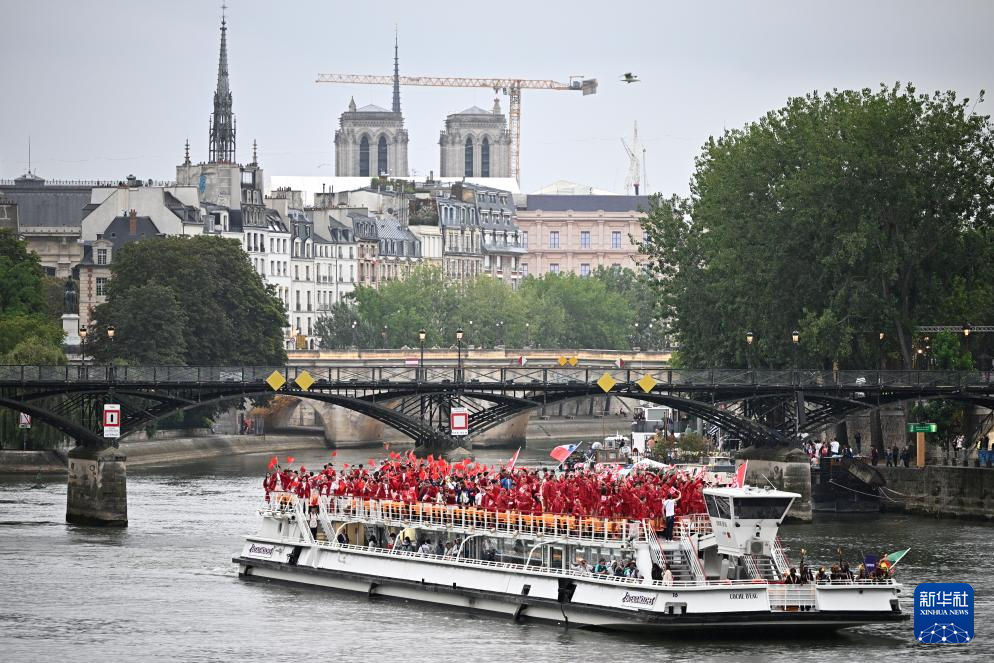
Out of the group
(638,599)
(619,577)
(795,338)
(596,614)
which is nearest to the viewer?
(638,599)

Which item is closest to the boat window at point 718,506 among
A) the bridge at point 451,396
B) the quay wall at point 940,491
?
the bridge at point 451,396

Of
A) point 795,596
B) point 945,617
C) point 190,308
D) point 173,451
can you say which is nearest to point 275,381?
point 795,596

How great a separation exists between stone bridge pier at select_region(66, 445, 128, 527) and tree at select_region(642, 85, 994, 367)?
33157 millimetres

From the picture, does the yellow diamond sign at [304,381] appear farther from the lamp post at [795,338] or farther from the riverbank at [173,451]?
the riverbank at [173,451]

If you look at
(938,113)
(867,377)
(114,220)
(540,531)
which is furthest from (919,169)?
(114,220)

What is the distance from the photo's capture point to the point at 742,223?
12094cm

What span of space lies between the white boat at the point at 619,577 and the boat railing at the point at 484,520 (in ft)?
0.13

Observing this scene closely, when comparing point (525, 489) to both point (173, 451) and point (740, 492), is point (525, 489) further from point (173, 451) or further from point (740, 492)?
point (173, 451)

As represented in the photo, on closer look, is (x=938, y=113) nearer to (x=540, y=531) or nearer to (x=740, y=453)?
(x=740, y=453)

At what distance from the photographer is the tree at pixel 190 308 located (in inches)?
5615

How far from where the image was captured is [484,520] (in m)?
71.9

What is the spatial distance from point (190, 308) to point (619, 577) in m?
83.8

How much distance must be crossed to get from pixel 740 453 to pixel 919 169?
Answer: 51.6 ft

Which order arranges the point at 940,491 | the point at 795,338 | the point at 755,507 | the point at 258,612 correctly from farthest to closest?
the point at 795,338
the point at 940,491
the point at 258,612
the point at 755,507
